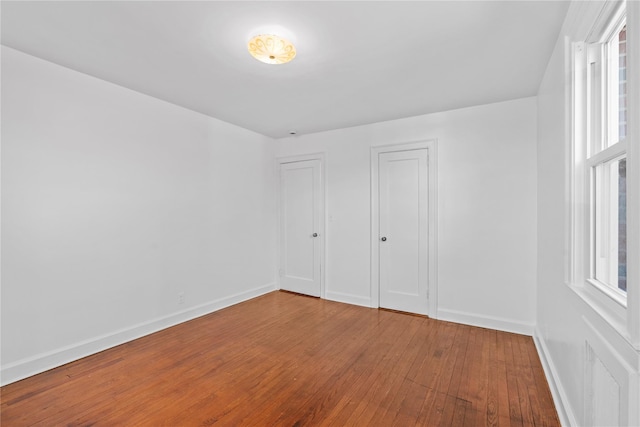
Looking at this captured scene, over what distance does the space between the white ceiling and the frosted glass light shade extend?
81 millimetres

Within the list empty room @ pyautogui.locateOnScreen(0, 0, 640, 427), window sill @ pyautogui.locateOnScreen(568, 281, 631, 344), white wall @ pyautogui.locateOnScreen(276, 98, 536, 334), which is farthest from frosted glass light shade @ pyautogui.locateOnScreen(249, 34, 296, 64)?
window sill @ pyautogui.locateOnScreen(568, 281, 631, 344)

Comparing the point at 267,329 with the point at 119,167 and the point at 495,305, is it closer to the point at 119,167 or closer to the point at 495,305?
the point at 119,167

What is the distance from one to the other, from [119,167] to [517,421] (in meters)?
3.97

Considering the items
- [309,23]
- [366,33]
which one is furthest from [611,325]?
[309,23]

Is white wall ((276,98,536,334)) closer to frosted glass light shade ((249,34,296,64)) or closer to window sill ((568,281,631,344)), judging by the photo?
window sill ((568,281,631,344))

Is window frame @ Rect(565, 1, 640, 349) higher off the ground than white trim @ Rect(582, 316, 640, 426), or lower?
higher

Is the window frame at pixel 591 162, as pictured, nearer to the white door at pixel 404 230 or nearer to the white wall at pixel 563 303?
the white wall at pixel 563 303

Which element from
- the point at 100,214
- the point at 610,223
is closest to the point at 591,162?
the point at 610,223

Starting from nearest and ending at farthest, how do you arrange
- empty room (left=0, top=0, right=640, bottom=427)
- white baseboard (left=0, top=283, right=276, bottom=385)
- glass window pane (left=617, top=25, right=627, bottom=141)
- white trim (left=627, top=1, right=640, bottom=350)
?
white trim (left=627, top=1, right=640, bottom=350) < glass window pane (left=617, top=25, right=627, bottom=141) < empty room (left=0, top=0, right=640, bottom=427) < white baseboard (left=0, top=283, right=276, bottom=385)

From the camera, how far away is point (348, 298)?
14.1 feet

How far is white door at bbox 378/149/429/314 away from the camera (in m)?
3.73

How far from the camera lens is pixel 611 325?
45.9 inches

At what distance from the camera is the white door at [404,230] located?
373cm

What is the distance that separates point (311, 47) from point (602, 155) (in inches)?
76.3
